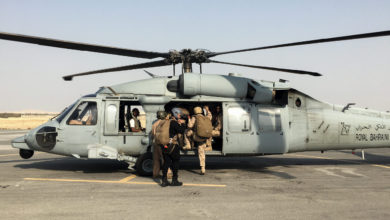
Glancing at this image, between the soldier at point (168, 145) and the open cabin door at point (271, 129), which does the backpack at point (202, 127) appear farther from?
the open cabin door at point (271, 129)

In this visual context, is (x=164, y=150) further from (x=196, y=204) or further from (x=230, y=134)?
(x=230, y=134)

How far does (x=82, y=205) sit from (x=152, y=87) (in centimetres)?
452

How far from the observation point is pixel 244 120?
29.8 feet

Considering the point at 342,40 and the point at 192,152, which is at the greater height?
the point at 342,40

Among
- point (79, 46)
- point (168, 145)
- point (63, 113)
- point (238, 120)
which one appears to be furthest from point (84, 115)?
point (238, 120)

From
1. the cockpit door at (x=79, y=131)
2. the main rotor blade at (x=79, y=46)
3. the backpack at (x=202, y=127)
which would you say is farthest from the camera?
the cockpit door at (x=79, y=131)

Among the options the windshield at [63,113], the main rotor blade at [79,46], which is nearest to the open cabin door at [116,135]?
the windshield at [63,113]

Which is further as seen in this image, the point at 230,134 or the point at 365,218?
the point at 230,134

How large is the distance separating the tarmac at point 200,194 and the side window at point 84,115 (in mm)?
1564

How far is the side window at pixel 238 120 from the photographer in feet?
29.6

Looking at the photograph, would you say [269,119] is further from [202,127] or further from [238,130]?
[202,127]

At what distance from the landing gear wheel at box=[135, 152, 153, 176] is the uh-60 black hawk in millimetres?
29

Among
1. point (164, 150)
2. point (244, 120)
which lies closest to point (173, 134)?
point (164, 150)

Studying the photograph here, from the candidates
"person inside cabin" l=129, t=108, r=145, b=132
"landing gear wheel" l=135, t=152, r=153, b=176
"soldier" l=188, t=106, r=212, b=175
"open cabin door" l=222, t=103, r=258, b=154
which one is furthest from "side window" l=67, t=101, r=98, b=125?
"open cabin door" l=222, t=103, r=258, b=154
